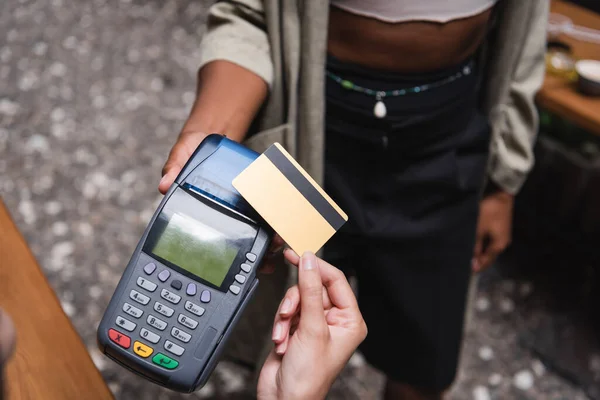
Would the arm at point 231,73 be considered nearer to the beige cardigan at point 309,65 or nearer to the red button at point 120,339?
the beige cardigan at point 309,65

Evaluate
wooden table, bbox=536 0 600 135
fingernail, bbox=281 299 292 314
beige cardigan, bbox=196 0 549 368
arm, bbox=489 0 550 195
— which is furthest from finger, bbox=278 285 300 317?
wooden table, bbox=536 0 600 135

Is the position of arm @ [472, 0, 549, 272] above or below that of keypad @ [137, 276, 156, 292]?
below

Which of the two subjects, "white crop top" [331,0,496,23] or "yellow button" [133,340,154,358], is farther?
"white crop top" [331,0,496,23]

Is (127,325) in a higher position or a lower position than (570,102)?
higher

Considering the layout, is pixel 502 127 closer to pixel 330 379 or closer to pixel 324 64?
pixel 324 64

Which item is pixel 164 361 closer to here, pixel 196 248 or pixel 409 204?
pixel 196 248

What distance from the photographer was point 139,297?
20.5 inches

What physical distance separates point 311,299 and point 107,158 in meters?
1.38

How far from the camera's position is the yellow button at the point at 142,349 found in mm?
506

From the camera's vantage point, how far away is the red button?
0.51 meters

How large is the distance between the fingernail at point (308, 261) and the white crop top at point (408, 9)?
34 centimetres

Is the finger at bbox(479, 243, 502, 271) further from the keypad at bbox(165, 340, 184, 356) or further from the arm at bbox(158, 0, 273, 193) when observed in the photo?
the keypad at bbox(165, 340, 184, 356)

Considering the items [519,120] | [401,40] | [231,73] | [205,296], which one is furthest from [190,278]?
[519,120]

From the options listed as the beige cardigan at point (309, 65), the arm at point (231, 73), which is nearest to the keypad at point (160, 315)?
the arm at point (231, 73)
